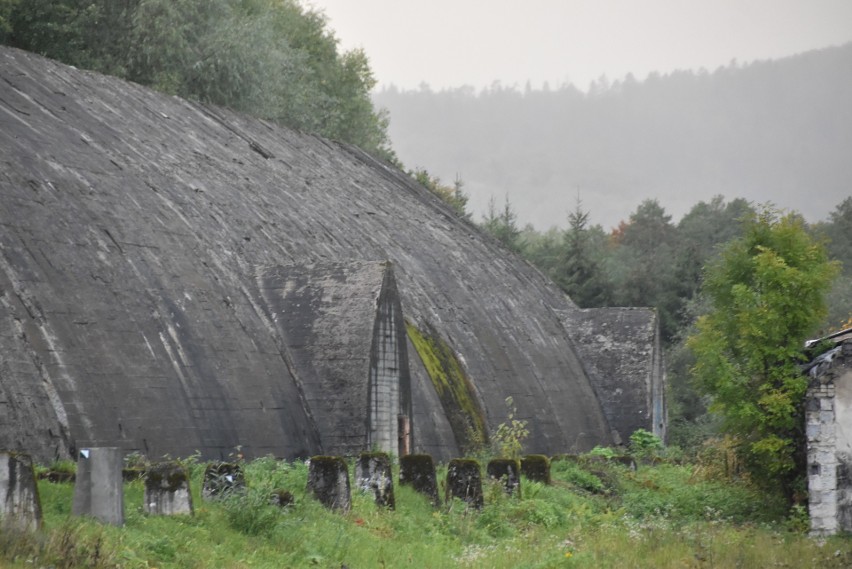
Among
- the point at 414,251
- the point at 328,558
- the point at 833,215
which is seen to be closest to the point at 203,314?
the point at 328,558

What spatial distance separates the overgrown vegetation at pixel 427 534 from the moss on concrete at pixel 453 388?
13.6 feet

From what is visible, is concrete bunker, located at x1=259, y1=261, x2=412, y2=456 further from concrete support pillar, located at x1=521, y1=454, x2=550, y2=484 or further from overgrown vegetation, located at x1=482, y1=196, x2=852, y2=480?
overgrown vegetation, located at x1=482, y1=196, x2=852, y2=480

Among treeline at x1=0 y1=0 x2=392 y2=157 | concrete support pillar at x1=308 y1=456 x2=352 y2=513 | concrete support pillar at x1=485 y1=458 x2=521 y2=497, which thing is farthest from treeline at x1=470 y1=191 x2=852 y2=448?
concrete support pillar at x1=308 y1=456 x2=352 y2=513

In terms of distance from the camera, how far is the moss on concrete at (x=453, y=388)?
26.7 m

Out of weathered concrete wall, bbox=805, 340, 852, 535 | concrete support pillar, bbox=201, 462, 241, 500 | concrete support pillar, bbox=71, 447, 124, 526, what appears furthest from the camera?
weathered concrete wall, bbox=805, 340, 852, 535

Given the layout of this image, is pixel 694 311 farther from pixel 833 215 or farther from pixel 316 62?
pixel 833 215

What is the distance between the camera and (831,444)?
Answer: 65.6ft

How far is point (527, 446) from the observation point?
95.5ft

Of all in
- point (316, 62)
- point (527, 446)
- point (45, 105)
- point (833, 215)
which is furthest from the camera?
point (833, 215)

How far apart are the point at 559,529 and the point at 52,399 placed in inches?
271

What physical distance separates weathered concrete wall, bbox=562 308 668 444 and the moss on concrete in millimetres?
6988

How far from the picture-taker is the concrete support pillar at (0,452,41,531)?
1220cm

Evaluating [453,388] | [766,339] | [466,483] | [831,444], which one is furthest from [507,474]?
[453,388]

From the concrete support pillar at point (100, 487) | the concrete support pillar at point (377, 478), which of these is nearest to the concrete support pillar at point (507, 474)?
the concrete support pillar at point (377, 478)
